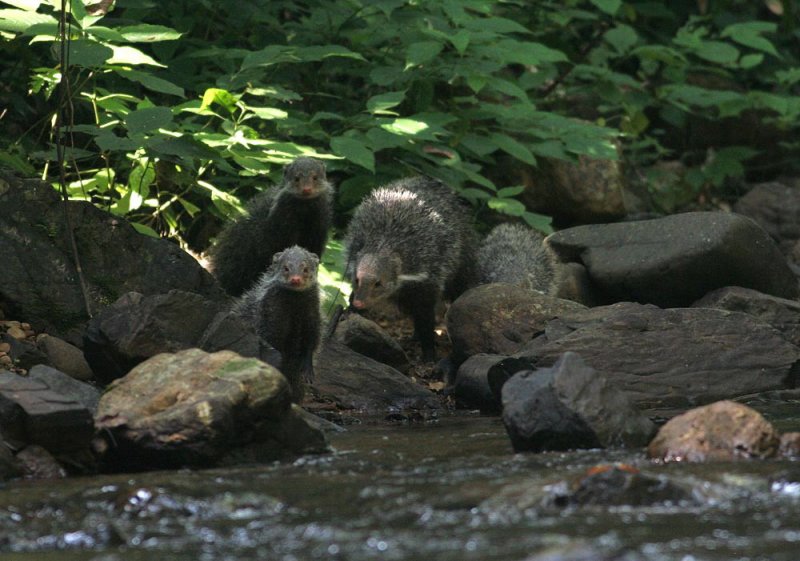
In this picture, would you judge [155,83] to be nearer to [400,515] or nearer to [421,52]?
[421,52]

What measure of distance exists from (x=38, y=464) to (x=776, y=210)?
936 centimetres

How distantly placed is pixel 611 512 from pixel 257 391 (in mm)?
1708

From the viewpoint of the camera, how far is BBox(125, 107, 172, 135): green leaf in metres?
7.04

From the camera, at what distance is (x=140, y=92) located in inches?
367

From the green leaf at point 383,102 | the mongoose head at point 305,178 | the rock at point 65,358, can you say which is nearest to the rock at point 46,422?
the rock at point 65,358

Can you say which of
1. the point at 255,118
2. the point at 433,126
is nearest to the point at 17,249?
the point at 255,118

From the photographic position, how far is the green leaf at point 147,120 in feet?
23.1

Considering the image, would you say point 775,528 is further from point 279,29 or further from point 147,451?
point 279,29

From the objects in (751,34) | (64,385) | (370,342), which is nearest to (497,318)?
(370,342)

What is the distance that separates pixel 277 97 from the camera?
8.30 m

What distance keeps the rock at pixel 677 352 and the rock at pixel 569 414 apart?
4.22 ft

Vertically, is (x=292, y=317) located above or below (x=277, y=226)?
below

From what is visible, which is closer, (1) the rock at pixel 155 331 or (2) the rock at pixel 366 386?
(1) the rock at pixel 155 331

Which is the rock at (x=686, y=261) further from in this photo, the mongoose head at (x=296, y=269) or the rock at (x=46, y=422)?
the rock at (x=46, y=422)
